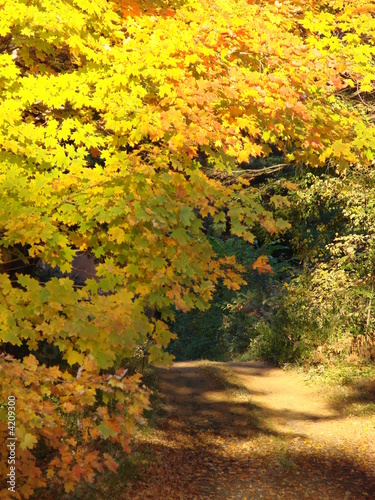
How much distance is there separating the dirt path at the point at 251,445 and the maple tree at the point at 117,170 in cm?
148

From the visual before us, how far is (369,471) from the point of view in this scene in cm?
961

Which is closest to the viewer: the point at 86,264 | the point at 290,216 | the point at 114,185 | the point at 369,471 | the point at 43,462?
the point at 114,185

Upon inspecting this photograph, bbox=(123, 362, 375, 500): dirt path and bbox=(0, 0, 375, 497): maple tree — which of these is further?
bbox=(123, 362, 375, 500): dirt path

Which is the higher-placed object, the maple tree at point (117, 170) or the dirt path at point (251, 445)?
the maple tree at point (117, 170)

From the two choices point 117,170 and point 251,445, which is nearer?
point 117,170

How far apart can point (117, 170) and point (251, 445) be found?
552 centimetres

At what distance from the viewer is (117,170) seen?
7.25 metres

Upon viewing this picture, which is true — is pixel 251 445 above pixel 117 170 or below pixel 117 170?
below

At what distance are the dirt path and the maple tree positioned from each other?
4.84 ft

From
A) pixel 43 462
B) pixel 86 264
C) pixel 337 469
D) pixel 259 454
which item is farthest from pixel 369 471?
pixel 86 264

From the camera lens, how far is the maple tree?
18.5ft

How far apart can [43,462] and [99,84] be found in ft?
15.7

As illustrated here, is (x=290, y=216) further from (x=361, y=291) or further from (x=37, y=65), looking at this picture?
(x=37, y=65)

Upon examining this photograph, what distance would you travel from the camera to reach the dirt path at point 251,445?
28.9 feet
